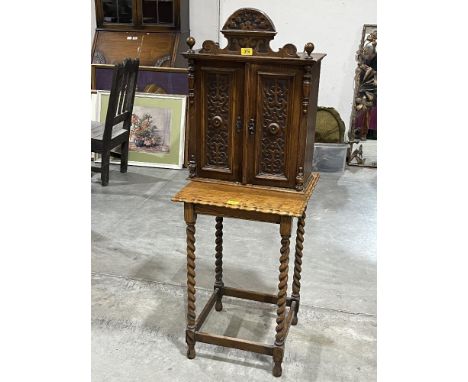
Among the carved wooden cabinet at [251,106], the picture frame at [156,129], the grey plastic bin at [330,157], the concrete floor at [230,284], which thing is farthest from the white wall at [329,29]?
the carved wooden cabinet at [251,106]

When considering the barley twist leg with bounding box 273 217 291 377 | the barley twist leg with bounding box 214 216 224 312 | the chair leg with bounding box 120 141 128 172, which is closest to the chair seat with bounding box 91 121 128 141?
the chair leg with bounding box 120 141 128 172

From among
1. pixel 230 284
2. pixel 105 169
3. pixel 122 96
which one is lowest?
pixel 230 284

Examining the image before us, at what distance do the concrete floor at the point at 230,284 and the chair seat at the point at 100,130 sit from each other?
0.51 metres

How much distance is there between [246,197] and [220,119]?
38 centimetres

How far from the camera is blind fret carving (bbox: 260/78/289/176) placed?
2.29 meters

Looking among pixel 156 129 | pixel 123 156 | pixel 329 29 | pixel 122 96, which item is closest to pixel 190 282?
pixel 122 96

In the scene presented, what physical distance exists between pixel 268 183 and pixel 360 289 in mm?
1306

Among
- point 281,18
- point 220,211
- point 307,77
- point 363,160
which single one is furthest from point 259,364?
point 281,18

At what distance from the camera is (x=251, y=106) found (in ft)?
7.63

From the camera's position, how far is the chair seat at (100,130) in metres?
5.08

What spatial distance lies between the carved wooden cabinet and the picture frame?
322cm

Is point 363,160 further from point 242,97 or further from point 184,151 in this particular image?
point 242,97

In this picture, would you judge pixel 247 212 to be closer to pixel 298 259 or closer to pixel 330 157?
pixel 298 259

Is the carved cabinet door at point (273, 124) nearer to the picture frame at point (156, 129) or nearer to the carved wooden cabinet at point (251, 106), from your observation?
the carved wooden cabinet at point (251, 106)
